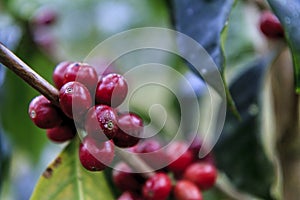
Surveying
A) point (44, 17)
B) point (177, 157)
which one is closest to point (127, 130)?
point (177, 157)

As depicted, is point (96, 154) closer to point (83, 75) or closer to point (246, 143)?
point (83, 75)

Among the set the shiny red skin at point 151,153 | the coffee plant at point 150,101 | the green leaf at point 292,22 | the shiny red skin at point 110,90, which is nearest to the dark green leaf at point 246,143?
the coffee plant at point 150,101

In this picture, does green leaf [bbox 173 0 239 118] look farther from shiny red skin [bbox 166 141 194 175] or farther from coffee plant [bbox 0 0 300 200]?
shiny red skin [bbox 166 141 194 175]

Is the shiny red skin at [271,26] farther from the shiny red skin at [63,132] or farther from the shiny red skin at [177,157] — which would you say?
the shiny red skin at [63,132]

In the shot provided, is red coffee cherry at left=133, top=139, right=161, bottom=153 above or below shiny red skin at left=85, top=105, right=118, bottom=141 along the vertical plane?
below

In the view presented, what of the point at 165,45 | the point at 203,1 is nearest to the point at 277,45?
the point at 203,1

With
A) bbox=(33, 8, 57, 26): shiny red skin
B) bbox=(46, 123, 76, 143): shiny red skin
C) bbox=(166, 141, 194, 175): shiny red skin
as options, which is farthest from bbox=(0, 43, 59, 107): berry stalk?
bbox=(33, 8, 57, 26): shiny red skin
